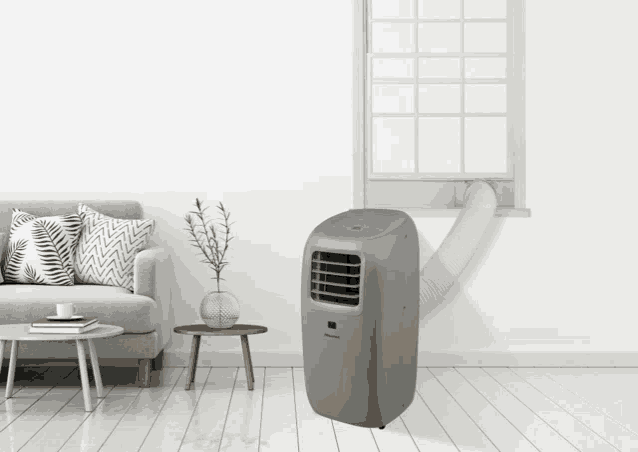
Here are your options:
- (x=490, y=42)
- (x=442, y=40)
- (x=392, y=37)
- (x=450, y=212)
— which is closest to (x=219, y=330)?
(x=450, y=212)

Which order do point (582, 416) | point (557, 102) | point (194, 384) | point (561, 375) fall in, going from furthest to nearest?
point (557, 102)
point (561, 375)
point (194, 384)
point (582, 416)

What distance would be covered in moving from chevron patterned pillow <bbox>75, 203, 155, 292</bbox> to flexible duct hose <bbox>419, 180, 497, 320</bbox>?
146cm

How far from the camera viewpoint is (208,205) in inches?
163

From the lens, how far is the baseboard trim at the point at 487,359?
4109 mm

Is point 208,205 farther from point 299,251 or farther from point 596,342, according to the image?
point 596,342

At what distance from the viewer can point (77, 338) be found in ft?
9.95

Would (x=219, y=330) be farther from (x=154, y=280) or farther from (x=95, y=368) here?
(x=95, y=368)

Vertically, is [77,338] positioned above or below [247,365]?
above

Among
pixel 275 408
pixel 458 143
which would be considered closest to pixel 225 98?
pixel 458 143

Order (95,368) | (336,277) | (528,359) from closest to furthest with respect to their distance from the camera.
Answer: (336,277) < (95,368) < (528,359)

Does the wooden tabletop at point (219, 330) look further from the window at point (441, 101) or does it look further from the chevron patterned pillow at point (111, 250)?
the window at point (441, 101)

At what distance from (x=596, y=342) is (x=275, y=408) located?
2.02 metres

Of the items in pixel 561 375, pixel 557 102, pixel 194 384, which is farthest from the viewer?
pixel 557 102

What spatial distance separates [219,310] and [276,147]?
105 cm
